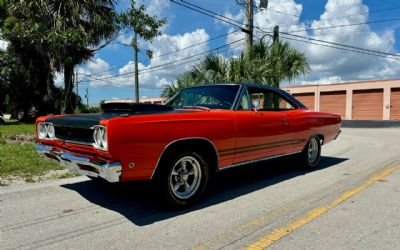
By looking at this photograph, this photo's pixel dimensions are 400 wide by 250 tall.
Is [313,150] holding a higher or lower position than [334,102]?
lower

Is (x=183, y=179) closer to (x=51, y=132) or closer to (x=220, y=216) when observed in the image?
(x=220, y=216)

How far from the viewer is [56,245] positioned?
3.24 meters

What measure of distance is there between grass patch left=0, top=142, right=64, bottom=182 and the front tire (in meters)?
2.88

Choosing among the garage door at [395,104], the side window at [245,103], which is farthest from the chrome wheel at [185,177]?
the garage door at [395,104]

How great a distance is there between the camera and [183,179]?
4371 millimetres

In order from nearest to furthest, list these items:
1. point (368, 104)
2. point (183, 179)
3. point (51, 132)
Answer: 1. point (183, 179)
2. point (51, 132)
3. point (368, 104)

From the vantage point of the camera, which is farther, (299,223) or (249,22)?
(249,22)

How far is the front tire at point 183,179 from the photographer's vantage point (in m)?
4.06

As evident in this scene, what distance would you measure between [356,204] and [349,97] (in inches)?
1419

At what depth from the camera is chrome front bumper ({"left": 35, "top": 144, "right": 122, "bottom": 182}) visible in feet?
11.6

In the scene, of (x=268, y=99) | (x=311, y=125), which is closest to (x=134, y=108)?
(x=268, y=99)

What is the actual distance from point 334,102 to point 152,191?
3855 cm

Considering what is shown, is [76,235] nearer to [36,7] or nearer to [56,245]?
[56,245]

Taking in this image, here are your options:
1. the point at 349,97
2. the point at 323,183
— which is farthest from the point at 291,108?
the point at 349,97
